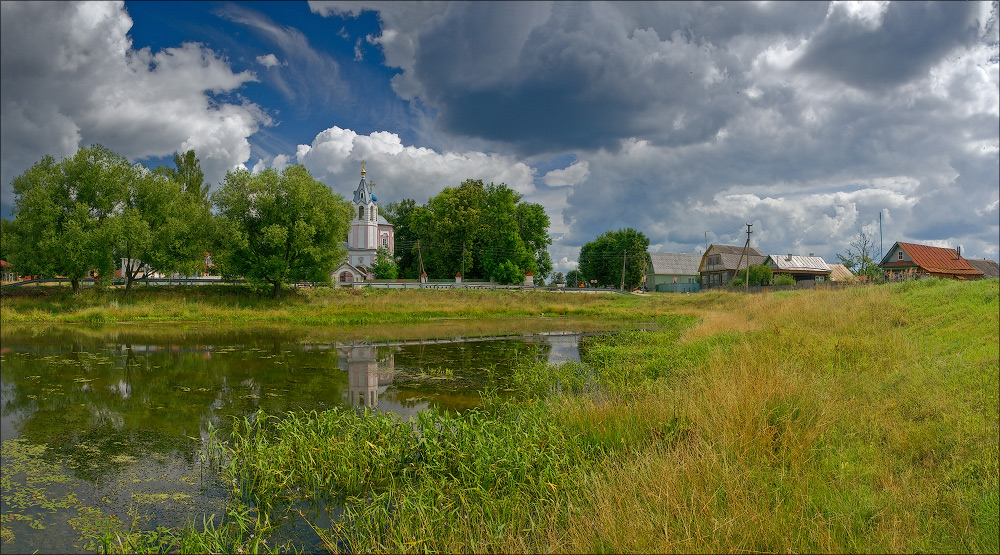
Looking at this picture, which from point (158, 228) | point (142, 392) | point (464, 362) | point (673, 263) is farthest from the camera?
point (673, 263)

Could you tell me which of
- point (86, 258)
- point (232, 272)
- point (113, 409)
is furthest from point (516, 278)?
point (113, 409)

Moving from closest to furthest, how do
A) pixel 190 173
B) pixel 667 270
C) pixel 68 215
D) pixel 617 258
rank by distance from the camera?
pixel 68 215 < pixel 190 173 < pixel 617 258 < pixel 667 270

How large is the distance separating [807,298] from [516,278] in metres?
41.4

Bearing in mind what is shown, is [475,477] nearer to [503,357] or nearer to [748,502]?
[748,502]

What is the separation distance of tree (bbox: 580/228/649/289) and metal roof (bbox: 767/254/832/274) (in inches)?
701

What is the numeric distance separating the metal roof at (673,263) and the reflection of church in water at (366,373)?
226ft

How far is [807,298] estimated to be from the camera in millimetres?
19828

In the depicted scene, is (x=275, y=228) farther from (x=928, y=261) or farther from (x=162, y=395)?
(x=928, y=261)

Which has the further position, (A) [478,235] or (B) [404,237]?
(B) [404,237]

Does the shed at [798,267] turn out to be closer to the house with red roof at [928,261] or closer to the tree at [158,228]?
the house with red roof at [928,261]

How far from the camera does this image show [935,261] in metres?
50.5

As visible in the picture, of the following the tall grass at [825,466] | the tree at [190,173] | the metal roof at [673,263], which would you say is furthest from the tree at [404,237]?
the tall grass at [825,466]

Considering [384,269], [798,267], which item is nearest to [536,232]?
[384,269]

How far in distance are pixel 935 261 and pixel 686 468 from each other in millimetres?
61958
